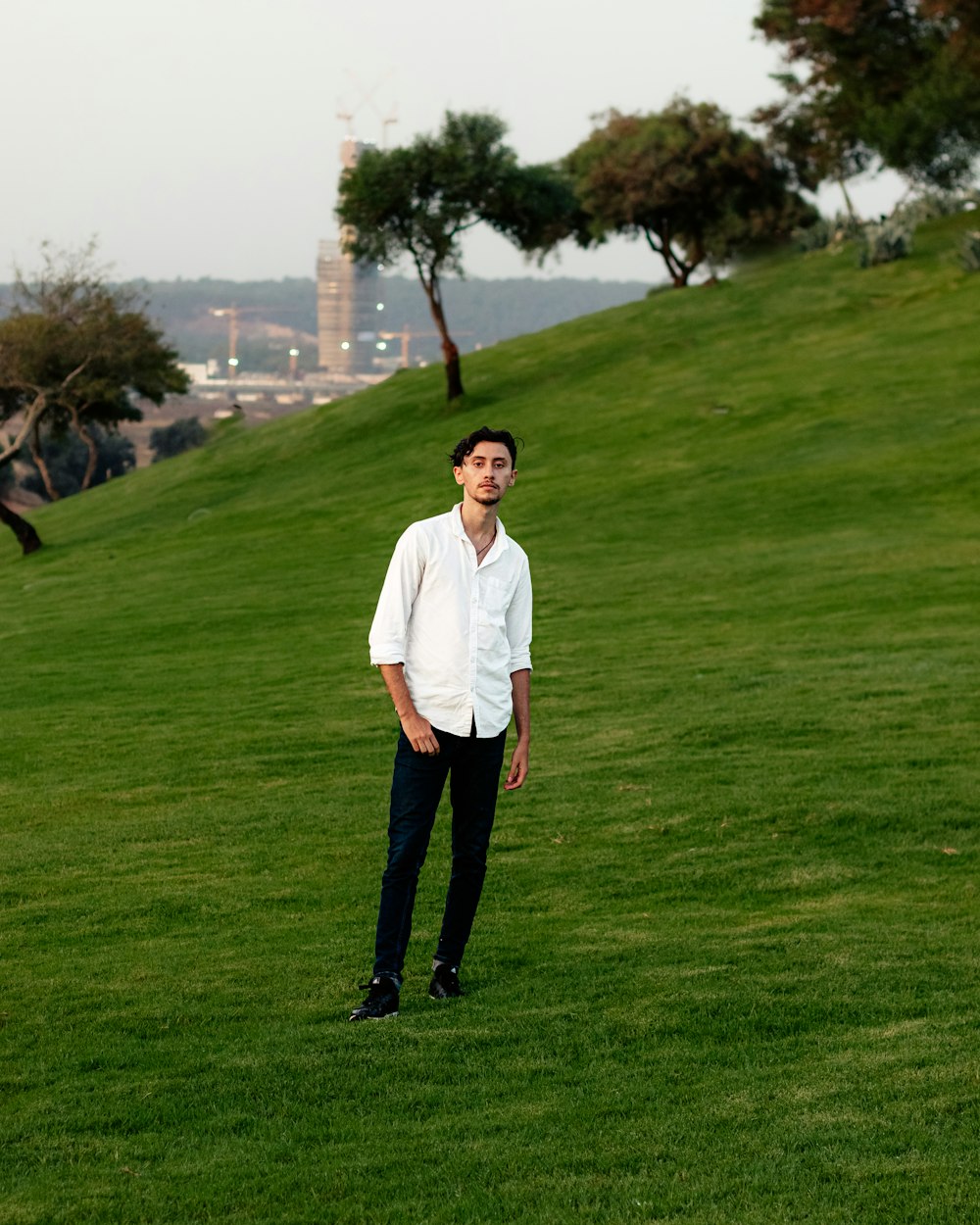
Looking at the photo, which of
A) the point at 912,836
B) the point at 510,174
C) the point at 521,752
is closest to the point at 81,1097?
the point at 521,752

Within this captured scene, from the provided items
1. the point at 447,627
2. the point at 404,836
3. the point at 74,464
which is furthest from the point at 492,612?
the point at 74,464

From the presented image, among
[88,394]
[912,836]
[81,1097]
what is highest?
[88,394]

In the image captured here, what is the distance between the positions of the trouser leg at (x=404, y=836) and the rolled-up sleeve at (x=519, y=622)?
1.86 ft

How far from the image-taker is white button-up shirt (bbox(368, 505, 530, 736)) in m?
6.62

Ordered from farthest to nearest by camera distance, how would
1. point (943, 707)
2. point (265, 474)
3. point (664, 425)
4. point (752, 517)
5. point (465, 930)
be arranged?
1. point (265, 474)
2. point (664, 425)
3. point (752, 517)
4. point (943, 707)
5. point (465, 930)

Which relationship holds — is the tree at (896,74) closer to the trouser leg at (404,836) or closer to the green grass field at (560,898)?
the green grass field at (560,898)

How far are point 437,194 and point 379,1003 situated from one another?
4478 centimetres

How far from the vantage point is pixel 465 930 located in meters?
7.11

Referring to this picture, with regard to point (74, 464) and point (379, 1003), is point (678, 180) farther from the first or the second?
Answer: point (379, 1003)

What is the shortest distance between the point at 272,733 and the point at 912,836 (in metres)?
7.44

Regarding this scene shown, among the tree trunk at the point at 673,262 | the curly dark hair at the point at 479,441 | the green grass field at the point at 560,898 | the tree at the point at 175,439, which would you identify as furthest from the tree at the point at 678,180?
the curly dark hair at the point at 479,441

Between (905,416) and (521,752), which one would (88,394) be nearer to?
(905,416)

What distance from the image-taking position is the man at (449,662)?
6.63 m

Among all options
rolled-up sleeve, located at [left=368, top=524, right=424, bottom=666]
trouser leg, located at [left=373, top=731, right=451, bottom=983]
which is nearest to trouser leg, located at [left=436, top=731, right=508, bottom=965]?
trouser leg, located at [left=373, top=731, right=451, bottom=983]
